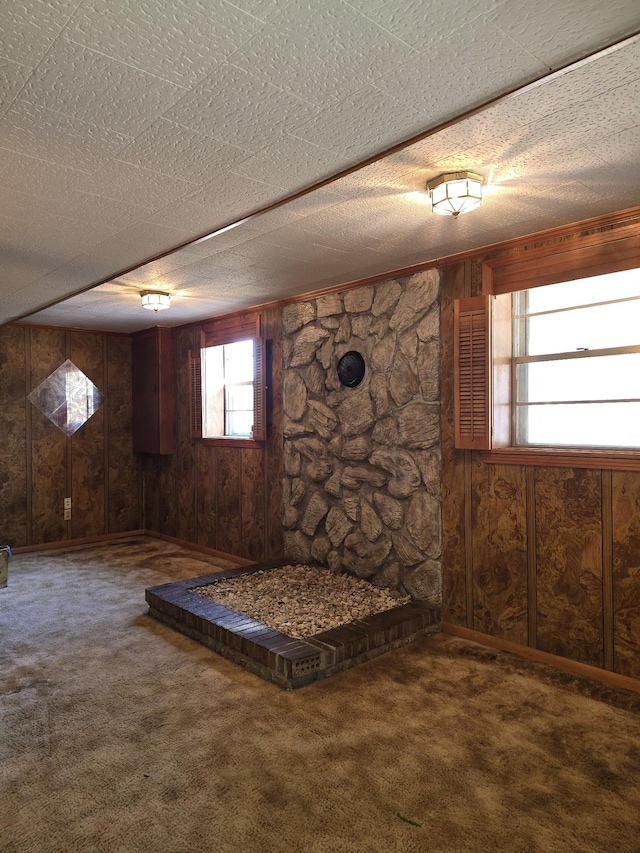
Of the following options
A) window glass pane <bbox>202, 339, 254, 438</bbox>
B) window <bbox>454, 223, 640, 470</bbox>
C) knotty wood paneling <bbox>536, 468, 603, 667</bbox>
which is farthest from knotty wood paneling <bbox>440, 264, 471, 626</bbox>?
window glass pane <bbox>202, 339, 254, 438</bbox>

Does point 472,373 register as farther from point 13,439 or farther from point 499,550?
point 13,439

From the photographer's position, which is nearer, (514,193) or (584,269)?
(514,193)

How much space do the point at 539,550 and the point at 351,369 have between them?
1748mm

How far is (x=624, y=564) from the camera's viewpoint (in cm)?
282

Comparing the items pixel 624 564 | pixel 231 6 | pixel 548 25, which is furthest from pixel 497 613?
pixel 231 6

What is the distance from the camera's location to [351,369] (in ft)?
13.5

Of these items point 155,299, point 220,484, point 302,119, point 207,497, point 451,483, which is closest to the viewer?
point 302,119

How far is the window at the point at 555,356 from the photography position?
9.51ft

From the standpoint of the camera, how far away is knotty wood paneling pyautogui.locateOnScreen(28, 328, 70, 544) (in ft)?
19.2

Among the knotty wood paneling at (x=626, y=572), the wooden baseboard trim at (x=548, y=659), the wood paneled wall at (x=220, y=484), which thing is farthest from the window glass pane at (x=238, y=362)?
the knotty wood paneling at (x=626, y=572)

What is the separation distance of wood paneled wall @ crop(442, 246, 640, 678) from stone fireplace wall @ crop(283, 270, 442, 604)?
13 cm

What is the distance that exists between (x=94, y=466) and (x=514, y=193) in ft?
17.1

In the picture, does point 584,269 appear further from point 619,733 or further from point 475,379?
point 619,733

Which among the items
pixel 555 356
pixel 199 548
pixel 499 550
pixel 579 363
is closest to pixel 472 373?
pixel 555 356
